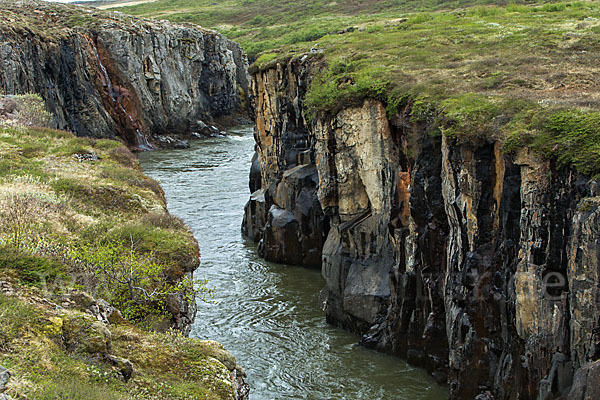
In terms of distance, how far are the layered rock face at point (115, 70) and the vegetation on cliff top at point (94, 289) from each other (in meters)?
37.5

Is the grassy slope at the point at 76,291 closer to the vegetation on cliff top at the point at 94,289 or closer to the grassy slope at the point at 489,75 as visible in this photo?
the vegetation on cliff top at the point at 94,289

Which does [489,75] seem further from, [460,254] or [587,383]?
[587,383]

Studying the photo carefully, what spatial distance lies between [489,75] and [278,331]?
43.7ft

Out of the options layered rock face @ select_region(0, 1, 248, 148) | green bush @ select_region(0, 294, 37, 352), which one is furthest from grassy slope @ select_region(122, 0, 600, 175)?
layered rock face @ select_region(0, 1, 248, 148)

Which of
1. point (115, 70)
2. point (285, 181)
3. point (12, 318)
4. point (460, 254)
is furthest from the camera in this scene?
point (115, 70)

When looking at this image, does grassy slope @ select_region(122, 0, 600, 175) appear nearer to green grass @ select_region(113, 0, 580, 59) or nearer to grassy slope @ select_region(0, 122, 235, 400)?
grassy slope @ select_region(0, 122, 235, 400)

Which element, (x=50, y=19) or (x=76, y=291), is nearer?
(x=76, y=291)

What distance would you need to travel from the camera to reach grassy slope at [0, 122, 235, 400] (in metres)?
10.3

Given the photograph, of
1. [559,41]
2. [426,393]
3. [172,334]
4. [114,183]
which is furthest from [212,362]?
[559,41]

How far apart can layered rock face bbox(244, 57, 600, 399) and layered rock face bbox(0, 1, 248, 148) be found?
4109 centimetres

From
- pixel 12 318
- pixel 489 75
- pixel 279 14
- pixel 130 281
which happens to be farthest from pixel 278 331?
pixel 279 14

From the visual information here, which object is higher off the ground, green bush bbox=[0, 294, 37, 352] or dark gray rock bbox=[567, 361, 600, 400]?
green bush bbox=[0, 294, 37, 352]

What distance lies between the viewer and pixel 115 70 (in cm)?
7238

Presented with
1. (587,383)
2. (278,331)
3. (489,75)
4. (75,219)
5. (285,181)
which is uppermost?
(489,75)
